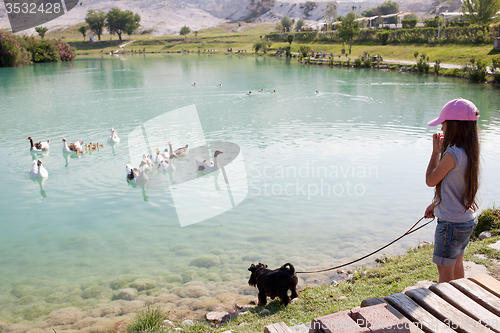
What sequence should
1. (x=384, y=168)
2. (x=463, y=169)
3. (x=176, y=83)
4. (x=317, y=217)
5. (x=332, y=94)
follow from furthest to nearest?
(x=176, y=83) → (x=332, y=94) → (x=384, y=168) → (x=317, y=217) → (x=463, y=169)

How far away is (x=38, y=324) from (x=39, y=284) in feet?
4.66

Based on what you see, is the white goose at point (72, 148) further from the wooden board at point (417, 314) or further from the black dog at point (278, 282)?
the wooden board at point (417, 314)

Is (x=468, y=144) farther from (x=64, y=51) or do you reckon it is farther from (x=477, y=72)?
(x=64, y=51)

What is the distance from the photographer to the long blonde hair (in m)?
3.63

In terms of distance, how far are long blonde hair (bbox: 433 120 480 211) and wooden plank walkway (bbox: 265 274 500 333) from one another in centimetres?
Result: 87

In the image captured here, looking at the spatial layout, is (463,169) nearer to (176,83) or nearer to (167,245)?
(167,245)

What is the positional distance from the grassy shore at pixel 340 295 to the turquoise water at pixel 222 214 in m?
1.16

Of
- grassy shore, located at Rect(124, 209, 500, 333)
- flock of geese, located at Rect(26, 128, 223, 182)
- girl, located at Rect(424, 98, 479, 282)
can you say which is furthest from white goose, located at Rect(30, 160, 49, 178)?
girl, located at Rect(424, 98, 479, 282)

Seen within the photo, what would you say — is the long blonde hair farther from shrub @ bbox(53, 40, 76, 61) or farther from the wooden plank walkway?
shrub @ bbox(53, 40, 76, 61)

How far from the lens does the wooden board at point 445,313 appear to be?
3072 mm

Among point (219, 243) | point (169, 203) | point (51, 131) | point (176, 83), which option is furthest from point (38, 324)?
point (176, 83)

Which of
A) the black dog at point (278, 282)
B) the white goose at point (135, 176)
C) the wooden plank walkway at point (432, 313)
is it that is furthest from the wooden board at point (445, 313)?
the white goose at point (135, 176)

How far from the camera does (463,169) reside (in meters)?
3.69

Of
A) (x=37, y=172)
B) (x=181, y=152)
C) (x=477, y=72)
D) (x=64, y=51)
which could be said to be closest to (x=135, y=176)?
(x=181, y=152)
